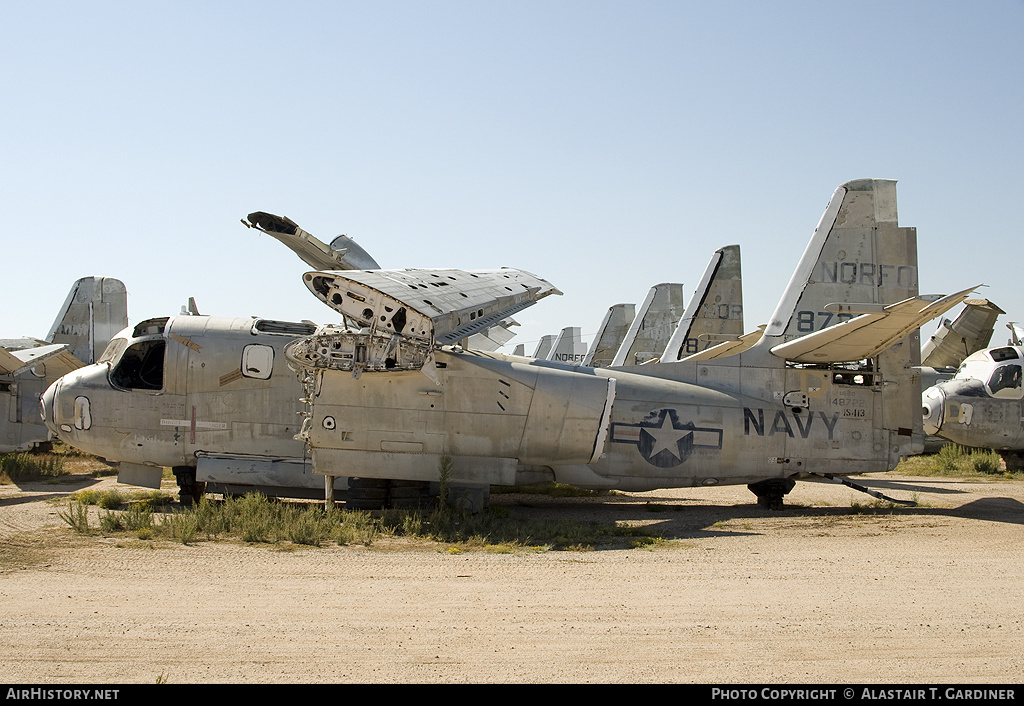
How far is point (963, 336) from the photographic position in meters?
25.9

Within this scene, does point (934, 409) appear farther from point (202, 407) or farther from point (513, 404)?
point (202, 407)

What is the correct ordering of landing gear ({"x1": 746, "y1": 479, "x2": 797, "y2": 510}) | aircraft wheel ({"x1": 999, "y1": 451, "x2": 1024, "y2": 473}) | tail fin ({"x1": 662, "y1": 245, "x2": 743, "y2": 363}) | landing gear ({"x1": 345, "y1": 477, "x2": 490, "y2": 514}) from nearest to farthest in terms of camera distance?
landing gear ({"x1": 345, "y1": 477, "x2": 490, "y2": 514})
landing gear ({"x1": 746, "y1": 479, "x2": 797, "y2": 510})
aircraft wheel ({"x1": 999, "y1": 451, "x2": 1024, "y2": 473})
tail fin ({"x1": 662, "y1": 245, "x2": 743, "y2": 363})

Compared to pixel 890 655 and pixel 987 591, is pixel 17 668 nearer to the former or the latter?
pixel 890 655

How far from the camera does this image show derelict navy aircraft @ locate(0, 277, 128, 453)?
20734mm

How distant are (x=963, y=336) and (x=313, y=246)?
2153 cm

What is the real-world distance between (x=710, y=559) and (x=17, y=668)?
7129 mm

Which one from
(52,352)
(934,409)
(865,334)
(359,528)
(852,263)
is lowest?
(359,528)

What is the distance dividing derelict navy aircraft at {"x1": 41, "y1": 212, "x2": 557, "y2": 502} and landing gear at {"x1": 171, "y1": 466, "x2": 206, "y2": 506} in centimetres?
6

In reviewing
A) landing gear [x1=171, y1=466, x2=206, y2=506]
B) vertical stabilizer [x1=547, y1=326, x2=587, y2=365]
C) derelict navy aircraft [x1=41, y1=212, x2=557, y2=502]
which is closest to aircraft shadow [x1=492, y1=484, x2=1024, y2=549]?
derelict navy aircraft [x1=41, y1=212, x2=557, y2=502]

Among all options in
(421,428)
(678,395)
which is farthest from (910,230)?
(421,428)

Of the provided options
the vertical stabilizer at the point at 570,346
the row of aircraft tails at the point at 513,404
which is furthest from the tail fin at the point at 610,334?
the row of aircraft tails at the point at 513,404

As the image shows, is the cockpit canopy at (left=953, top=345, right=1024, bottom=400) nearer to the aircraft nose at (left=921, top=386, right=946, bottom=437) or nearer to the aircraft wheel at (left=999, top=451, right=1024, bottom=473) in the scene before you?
the aircraft nose at (left=921, top=386, right=946, bottom=437)

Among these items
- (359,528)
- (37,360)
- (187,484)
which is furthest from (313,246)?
(37,360)

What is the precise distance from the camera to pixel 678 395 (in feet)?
44.3
